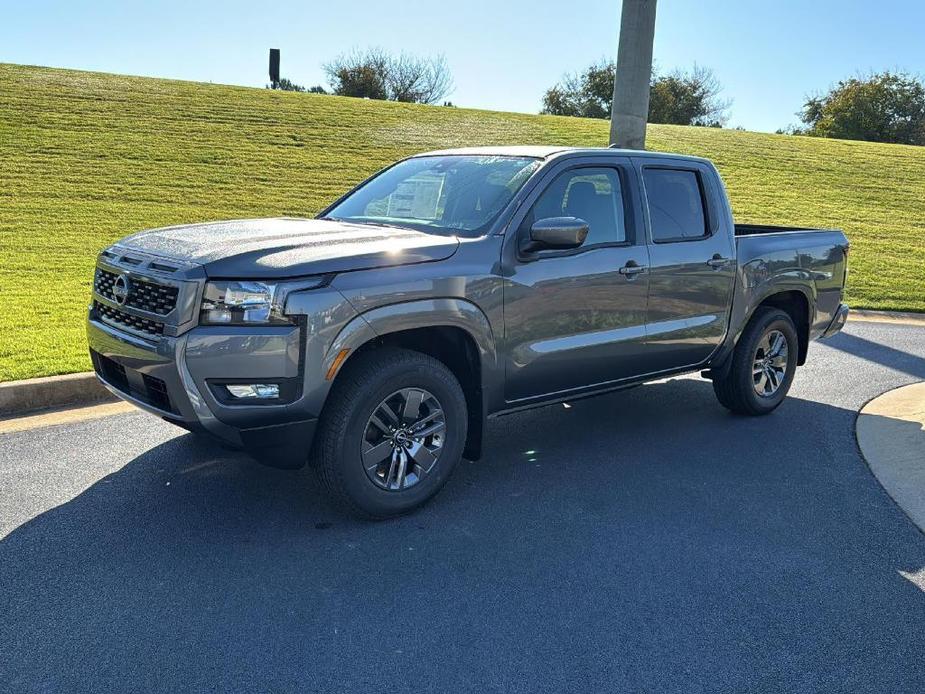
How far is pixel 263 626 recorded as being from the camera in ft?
10.9

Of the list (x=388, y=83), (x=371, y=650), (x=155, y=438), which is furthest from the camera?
(x=388, y=83)

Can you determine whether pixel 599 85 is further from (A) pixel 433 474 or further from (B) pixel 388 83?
(A) pixel 433 474

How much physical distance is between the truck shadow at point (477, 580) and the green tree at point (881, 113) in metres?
51.5

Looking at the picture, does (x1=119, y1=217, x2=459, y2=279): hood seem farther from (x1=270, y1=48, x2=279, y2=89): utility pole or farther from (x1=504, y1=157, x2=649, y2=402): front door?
(x1=270, y1=48, x2=279, y2=89): utility pole

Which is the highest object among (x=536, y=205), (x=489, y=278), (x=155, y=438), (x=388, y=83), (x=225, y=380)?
(x=388, y=83)

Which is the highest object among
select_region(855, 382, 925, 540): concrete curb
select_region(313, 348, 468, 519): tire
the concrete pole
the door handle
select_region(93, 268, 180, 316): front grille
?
the concrete pole

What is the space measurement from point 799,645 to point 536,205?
2.64 metres

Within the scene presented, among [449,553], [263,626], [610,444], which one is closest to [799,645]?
[449,553]

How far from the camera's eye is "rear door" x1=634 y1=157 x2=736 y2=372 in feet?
17.9

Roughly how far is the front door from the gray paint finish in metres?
0.01

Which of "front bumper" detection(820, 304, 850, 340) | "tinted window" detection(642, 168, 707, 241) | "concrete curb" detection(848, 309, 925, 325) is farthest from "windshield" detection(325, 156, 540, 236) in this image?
"concrete curb" detection(848, 309, 925, 325)

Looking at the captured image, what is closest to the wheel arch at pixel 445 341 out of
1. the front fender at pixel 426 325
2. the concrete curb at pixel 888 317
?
the front fender at pixel 426 325

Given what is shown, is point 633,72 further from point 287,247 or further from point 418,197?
point 287,247

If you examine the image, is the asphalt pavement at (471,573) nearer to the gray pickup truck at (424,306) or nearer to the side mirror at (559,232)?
the gray pickup truck at (424,306)
